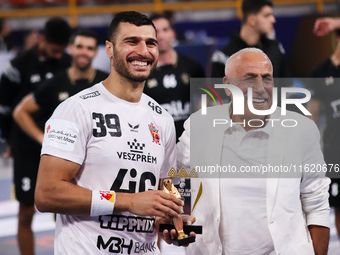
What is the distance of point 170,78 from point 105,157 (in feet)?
9.33

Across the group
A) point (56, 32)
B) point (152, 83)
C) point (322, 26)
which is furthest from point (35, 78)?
point (322, 26)

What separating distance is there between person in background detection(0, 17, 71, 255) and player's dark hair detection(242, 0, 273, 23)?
171cm

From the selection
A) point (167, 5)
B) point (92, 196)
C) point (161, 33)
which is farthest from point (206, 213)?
point (167, 5)

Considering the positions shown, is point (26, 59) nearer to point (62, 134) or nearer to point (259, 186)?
point (62, 134)

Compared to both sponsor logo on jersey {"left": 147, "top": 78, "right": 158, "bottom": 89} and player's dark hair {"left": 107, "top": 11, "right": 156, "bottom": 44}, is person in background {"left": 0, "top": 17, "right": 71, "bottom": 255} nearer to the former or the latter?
sponsor logo on jersey {"left": 147, "top": 78, "right": 158, "bottom": 89}

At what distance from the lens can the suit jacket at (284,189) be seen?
277 centimetres

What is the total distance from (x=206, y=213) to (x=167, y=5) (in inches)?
502

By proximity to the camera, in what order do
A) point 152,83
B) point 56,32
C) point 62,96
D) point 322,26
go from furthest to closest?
point 56,32
point 152,83
point 62,96
point 322,26

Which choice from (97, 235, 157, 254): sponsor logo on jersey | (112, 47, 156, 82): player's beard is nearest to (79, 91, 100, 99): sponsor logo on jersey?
(112, 47, 156, 82): player's beard

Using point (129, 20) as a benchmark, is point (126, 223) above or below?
below

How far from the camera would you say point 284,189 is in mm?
2785

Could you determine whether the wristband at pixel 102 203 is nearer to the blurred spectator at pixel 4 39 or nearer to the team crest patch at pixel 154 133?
the team crest patch at pixel 154 133

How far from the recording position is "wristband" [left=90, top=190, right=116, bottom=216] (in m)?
2.56

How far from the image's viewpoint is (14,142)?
18.8ft
